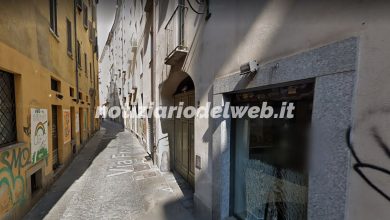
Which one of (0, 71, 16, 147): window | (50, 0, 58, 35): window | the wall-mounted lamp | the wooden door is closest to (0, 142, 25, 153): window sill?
(0, 71, 16, 147): window

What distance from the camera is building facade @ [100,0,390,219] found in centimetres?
147

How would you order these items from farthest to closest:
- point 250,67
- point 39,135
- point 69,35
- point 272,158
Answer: point 69,35, point 39,135, point 272,158, point 250,67

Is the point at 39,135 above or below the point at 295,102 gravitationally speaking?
below

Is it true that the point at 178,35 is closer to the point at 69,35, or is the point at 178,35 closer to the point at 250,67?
the point at 250,67

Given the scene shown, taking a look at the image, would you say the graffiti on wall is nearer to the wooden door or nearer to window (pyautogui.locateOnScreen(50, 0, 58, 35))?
the wooden door

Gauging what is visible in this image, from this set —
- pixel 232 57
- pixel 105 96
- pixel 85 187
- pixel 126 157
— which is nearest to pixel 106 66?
pixel 105 96

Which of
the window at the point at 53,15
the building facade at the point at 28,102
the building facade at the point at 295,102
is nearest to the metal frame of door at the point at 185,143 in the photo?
the building facade at the point at 295,102

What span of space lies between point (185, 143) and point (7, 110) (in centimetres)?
436

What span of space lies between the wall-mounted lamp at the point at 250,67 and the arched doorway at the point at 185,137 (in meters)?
3.15

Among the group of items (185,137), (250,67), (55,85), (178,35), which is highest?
(178,35)

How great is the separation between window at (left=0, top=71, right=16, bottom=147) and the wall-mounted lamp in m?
4.38

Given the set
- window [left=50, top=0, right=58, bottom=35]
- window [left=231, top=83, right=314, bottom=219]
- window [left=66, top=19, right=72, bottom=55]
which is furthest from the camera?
window [left=66, top=19, right=72, bottom=55]

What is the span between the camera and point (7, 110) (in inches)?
153

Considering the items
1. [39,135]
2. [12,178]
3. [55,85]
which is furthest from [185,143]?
[55,85]
